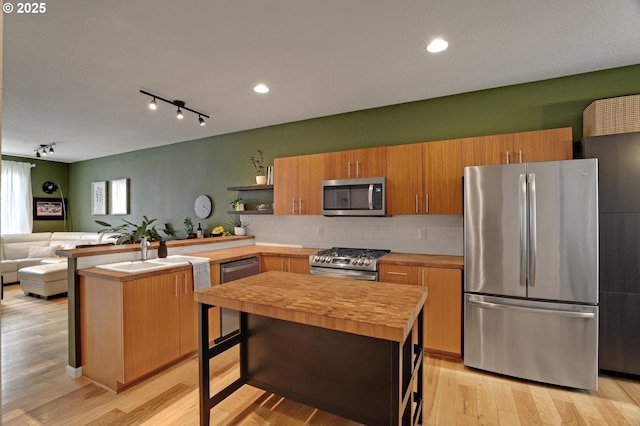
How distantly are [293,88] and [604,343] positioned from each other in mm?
3685

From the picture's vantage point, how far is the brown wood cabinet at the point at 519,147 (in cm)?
300

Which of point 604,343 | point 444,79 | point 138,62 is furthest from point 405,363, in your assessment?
point 138,62

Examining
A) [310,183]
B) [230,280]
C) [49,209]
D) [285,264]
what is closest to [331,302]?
[230,280]

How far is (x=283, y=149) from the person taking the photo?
15.7ft

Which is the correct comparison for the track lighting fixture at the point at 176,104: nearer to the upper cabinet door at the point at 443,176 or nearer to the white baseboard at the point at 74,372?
the white baseboard at the point at 74,372

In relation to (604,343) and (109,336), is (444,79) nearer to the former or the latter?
(604,343)

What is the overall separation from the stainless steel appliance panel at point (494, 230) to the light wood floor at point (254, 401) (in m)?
0.80

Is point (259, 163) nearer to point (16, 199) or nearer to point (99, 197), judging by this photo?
point (99, 197)

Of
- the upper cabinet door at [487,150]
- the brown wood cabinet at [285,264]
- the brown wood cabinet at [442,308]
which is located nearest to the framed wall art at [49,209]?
the brown wood cabinet at [285,264]

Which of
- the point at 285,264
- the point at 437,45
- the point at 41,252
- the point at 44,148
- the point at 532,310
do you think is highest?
the point at 437,45

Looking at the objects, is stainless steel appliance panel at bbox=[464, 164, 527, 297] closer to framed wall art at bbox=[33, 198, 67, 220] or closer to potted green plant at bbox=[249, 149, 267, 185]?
potted green plant at bbox=[249, 149, 267, 185]

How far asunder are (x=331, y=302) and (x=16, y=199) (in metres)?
8.04

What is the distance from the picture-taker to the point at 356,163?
154 inches

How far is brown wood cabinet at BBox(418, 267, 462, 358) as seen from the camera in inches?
123
